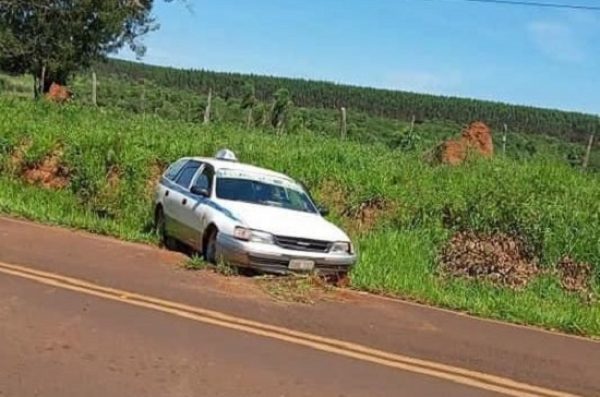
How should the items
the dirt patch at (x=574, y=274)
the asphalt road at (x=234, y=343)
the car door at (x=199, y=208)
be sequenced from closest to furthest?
the asphalt road at (x=234, y=343) < the car door at (x=199, y=208) < the dirt patch at (x=574, y=274)

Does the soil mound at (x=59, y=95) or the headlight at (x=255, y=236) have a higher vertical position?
the soil mound at (x=59, y=95)

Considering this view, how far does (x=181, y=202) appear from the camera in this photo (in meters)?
13.1

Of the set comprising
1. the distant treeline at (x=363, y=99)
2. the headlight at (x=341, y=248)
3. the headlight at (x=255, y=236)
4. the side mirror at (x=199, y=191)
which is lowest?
the headlight at (x=341, y=248)

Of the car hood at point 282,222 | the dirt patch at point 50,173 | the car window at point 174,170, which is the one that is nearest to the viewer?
the car hood at point 282,222

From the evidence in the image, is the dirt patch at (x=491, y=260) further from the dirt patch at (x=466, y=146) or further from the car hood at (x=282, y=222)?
the dirt patch at (x=466, y=146)

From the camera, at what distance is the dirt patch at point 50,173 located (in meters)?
19.1

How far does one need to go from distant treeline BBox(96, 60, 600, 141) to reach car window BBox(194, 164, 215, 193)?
75275 mm

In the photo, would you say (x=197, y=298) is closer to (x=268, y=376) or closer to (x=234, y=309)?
(x=234, y=309)

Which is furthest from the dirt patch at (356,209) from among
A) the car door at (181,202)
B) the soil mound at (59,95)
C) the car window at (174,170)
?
the soil mound at (59,95)

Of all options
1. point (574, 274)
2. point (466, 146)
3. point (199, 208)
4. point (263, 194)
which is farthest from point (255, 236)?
point (466, 146)

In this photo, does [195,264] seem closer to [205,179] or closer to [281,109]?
[205,179]

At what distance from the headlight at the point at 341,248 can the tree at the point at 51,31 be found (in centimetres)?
3015

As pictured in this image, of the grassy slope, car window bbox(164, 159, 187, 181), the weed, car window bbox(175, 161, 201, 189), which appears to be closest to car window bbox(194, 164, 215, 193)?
car window bbox(175, 161, 201, 189)

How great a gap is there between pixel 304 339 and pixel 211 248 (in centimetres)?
415
